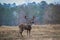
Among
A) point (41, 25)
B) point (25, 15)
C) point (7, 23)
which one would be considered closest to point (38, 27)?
point (41, 25)

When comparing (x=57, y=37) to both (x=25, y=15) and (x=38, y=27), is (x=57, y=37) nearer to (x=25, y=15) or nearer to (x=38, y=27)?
(x=38, y=27)

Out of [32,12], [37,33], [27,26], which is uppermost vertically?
[32,12]

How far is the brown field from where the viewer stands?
5203mm

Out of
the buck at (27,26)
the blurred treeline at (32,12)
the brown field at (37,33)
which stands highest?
the blurred treeline at (32,12)

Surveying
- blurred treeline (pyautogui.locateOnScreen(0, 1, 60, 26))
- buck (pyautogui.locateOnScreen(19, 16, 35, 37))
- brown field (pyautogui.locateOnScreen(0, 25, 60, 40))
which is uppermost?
blurred treeline (pyautogui.locateOnScreen(0, 1, 60, 26))

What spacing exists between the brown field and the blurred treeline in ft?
0.43

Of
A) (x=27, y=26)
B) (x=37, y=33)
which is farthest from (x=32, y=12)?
(x=37, y=33)

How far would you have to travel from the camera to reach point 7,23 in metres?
5.24

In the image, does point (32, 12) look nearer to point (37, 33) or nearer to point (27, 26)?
point (27, 26)

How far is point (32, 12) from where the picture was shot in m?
5.27

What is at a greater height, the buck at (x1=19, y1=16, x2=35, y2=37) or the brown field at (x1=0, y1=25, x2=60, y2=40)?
the buck at (x1=19, y1=16, x2=35, y2=37)

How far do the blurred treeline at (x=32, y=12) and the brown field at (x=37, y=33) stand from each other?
0.43 feet

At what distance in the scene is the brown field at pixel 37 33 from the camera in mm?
5203

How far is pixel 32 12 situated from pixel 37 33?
0.56m
